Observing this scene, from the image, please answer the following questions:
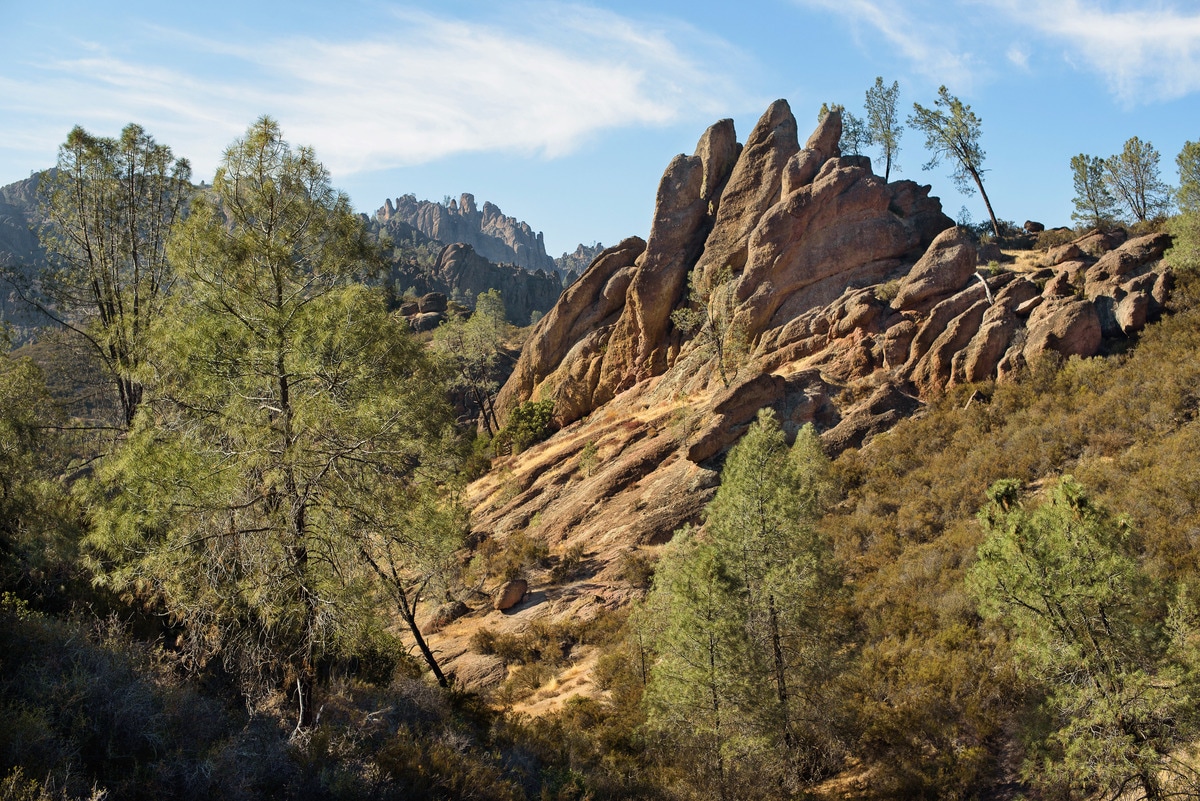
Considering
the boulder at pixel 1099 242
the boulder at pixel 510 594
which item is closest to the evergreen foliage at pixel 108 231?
the boulder at pixel 510 594

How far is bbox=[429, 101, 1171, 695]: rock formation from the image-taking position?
25.8m

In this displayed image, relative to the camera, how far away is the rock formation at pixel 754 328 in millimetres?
25797

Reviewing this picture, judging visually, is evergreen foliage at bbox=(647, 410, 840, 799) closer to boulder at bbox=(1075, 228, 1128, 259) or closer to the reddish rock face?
the reddish rock face

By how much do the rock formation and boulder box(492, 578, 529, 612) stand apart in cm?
55

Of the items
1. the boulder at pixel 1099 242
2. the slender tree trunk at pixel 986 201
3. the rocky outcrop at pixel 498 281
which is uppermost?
the rocky outcrop at pixel 498 281

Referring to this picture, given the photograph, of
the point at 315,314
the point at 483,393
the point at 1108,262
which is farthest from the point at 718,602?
the point at 483,393

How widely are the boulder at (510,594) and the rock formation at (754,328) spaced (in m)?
0.55

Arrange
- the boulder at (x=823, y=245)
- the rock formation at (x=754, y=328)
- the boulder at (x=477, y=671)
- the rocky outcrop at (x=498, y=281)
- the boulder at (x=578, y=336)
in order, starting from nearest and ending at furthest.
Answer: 1. the boulder at (x=477, y=671)
2. the rock formation at (x=754, y=328)
3. the boulder at (x=823, y=245)
4. the boulder at (x=578, y=336)
5. the rocky outcrop at (x=498, y=281)

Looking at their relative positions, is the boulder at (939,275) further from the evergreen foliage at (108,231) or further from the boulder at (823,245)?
the evergreen foliage at (108,231)

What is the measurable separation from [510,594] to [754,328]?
20.1m

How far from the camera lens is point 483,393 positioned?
58406 millimetres

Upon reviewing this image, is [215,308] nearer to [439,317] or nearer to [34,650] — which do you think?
[34,650]

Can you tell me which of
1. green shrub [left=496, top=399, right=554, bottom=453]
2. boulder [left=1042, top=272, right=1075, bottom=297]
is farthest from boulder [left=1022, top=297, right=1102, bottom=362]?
green shrub [left=496, top=399, right=554, bottom=453]

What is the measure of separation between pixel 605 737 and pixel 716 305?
27673 millimetres
